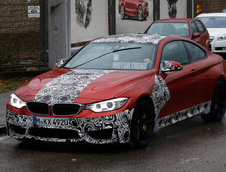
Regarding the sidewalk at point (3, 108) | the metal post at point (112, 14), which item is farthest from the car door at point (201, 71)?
the metal post at point (112, 14)

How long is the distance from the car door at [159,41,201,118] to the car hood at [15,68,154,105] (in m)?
0.53

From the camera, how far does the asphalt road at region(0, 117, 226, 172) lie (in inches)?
269

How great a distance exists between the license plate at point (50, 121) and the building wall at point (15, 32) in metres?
7.95

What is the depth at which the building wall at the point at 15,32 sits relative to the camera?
15.2 metres

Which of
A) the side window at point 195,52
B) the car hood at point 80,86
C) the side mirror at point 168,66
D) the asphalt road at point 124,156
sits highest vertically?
the side window at point 195,52

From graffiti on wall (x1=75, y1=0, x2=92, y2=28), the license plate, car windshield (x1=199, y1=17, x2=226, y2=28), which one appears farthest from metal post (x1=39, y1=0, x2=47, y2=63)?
car windshield (x1=199, y1=17, x2=226, y2=28)

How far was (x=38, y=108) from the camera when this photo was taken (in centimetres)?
748

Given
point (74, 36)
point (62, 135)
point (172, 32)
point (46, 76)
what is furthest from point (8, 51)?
point (62, 135)

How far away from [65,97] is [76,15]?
11570mm

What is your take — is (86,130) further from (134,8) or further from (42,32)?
(134,8)

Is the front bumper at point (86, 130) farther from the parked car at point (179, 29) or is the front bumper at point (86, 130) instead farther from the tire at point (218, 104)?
the parked car at point (179, 29)

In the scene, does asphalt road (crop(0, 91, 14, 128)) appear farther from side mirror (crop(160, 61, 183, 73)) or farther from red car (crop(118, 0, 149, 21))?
red car (crop(118, 0, 149, 21))

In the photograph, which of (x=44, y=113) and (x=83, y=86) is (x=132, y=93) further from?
(x=44, y=113)

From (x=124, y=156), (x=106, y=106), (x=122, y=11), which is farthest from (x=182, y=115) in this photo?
(x=122, y=11)
